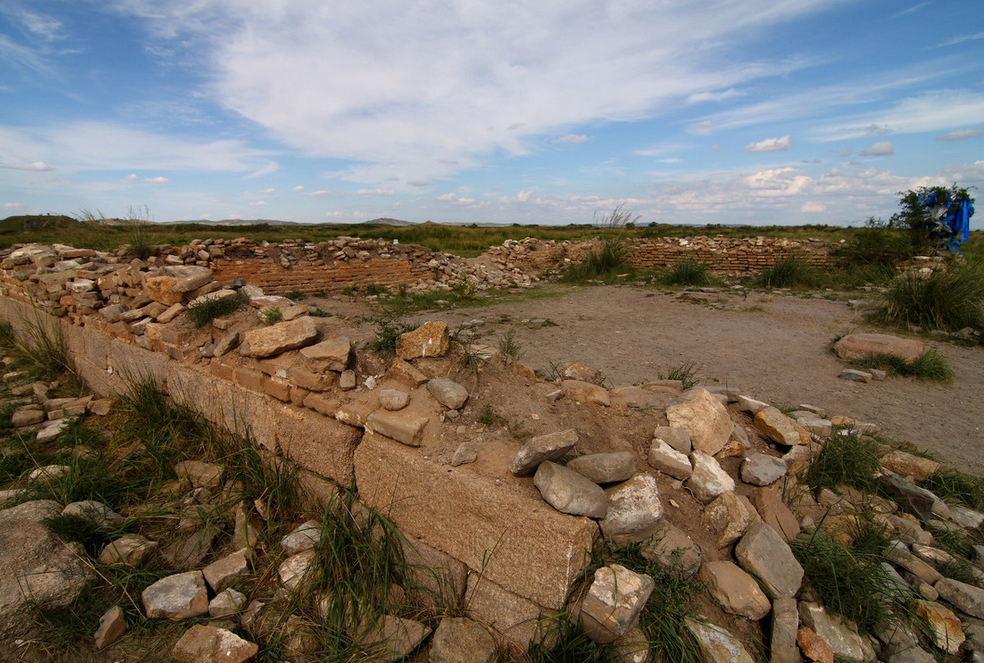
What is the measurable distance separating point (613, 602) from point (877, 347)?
567 centimetres

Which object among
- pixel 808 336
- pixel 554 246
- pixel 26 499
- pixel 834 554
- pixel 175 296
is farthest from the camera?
pixel 554 246

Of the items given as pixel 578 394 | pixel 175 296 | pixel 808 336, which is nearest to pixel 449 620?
pixel 578 394

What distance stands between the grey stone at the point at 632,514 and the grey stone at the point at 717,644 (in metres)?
0.33

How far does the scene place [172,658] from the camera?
1845 mm

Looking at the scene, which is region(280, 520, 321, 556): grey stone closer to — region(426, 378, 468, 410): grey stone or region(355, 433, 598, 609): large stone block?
region(355, 433, 598, 609): large stone block

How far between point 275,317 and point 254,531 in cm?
147

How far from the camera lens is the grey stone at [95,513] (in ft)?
8.05

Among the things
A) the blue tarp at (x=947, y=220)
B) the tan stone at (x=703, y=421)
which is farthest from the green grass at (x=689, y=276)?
the tan stone at (x=703, y=421)

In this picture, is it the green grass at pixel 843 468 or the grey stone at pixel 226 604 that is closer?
the grey stone at pixel 226 604

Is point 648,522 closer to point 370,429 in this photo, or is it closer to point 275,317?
point 370,429

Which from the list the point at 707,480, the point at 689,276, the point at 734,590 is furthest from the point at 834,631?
the point at 689,276

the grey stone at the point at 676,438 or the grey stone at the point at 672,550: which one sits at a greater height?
the grey stone at the point at 676,438

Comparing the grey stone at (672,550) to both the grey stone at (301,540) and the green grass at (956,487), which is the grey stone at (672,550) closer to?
the grey stone at (301,540)

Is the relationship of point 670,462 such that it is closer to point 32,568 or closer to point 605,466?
point 605,466
